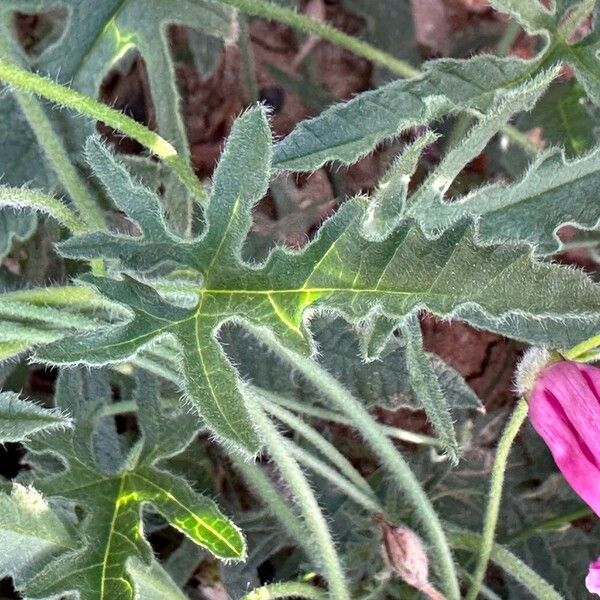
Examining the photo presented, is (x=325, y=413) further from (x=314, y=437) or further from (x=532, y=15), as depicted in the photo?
(x=532, y=15)

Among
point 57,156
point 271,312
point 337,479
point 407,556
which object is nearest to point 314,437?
point 337,479

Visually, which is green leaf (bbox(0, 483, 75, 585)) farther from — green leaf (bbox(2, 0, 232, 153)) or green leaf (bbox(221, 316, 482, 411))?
green leaf (bbox(2, 0, 232, 153))

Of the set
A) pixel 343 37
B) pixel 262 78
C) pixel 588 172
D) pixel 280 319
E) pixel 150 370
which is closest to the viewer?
pixel 280 319

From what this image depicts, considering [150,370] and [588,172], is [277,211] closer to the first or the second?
[150,370]

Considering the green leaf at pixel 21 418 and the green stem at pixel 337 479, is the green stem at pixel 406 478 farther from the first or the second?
the green leaf at pixel 21 418

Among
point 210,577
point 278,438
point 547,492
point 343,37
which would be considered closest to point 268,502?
point 278,438

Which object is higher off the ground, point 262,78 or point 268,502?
point 262,78

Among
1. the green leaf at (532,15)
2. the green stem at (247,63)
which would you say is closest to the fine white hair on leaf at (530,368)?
the green leaf at (532,15)
